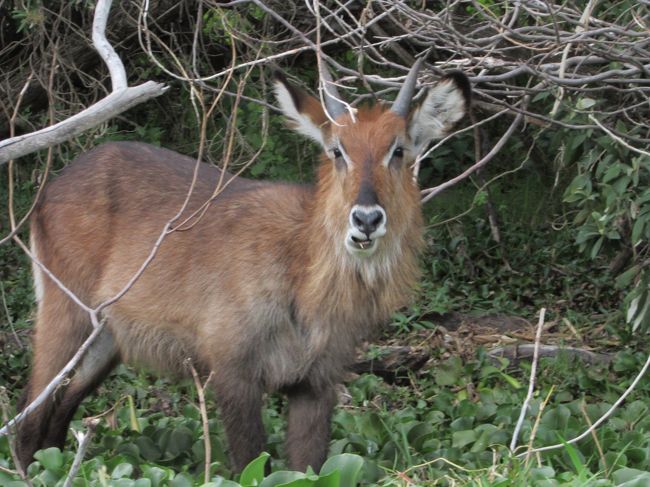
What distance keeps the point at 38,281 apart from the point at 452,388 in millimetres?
2148

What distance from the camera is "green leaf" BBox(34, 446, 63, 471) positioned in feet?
14.0

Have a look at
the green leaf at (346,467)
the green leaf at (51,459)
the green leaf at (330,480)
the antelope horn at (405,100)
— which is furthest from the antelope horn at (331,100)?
the green leaf at (51,459)

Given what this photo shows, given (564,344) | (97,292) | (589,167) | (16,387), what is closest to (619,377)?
(564,344)

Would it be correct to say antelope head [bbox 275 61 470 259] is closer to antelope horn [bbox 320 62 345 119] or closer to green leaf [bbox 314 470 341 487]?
antelope horn [bbox 320 62 345 119]

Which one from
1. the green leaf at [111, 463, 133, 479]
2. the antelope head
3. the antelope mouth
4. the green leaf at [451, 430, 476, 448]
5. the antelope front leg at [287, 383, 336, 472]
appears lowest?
the green leaf at [451, 430, 476, 448]

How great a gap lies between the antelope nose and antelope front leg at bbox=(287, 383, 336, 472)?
30.1 inches

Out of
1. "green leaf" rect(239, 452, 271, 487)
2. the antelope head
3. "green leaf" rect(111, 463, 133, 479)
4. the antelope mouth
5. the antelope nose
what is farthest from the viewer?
the antelope head

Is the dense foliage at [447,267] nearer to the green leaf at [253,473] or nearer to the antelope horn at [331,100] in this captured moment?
the green leaf at [253,473]

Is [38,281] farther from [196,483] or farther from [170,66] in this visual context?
[170,66]

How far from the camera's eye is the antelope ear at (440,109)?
4.44m

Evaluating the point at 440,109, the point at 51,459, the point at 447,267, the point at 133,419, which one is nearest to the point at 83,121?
the point at 51,459

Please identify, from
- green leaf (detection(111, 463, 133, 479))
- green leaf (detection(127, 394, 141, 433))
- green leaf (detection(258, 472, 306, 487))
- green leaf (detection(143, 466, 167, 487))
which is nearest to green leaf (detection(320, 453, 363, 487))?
green leaf (detection(258, 472, 306, 487))

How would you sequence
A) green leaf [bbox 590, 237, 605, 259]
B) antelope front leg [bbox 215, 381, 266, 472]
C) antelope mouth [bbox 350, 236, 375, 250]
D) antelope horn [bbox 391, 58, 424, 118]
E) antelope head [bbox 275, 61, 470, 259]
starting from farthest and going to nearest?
green leaf [bbox 590, 237, 605, 259] → antelope horn [bbox 391, 58, 424, 118] → antelope front leg [bbox 215, 381, 266, 472] → antelope head [bbox 275, 61, 470, 259] → antelope mouth [bbox 350, 236, 375, 250]

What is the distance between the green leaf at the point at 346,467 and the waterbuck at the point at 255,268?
584 millimetres
